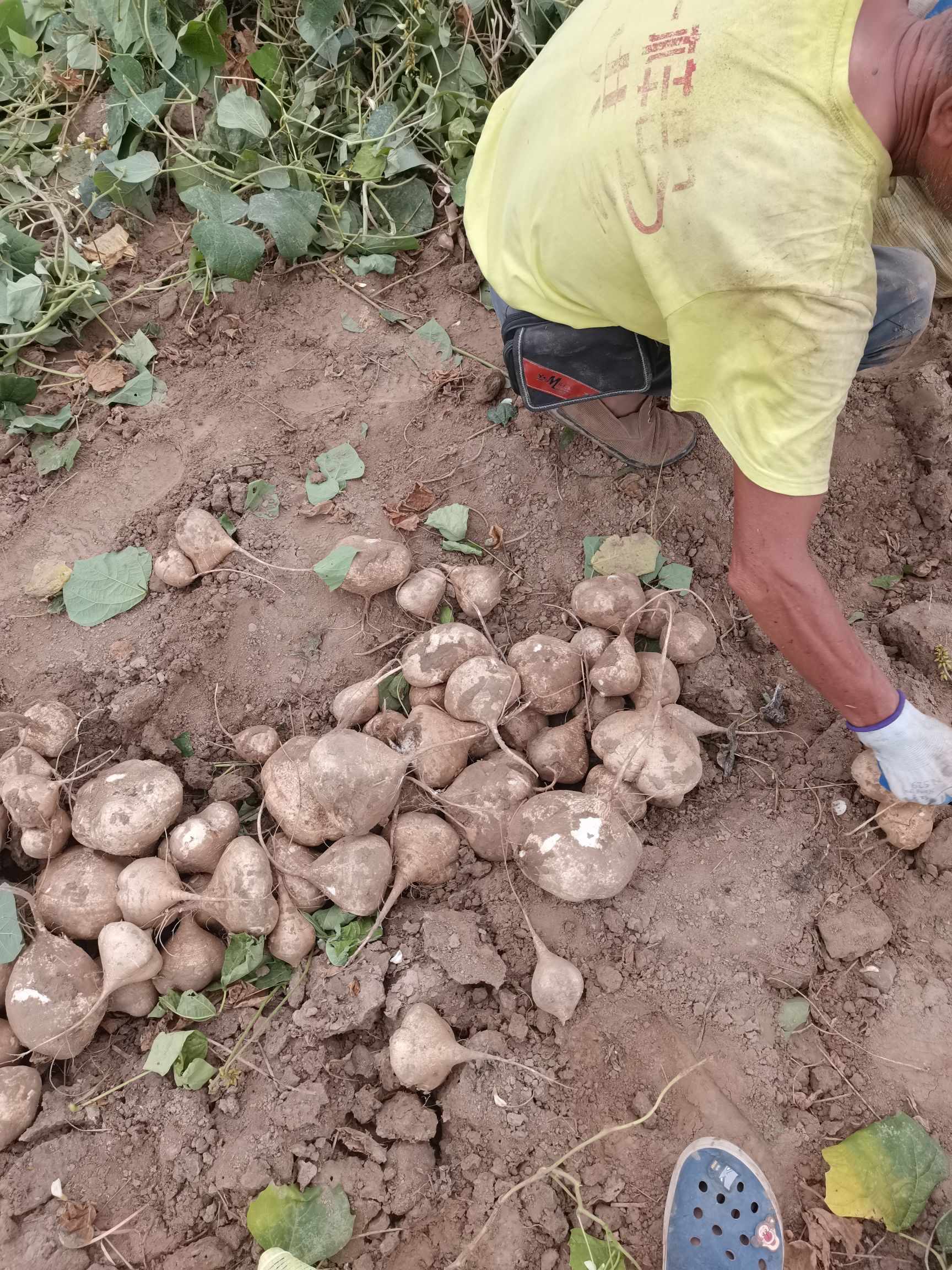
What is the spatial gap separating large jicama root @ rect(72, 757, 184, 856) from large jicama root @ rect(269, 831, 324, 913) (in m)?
0.31

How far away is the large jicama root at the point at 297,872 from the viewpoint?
2182 millimetres

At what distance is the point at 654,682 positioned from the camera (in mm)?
2309

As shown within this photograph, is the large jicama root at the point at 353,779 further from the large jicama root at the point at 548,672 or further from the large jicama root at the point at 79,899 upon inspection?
the large jicama root at the point at 79,899

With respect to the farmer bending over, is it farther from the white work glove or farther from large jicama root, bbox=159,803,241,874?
large jicama root, bbox=159,803,241,874

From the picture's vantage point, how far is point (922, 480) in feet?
8.79

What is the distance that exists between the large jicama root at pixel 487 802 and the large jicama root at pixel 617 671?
341 millimetres

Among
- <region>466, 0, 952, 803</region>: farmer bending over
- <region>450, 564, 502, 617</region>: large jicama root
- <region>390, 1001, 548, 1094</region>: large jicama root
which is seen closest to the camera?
<region>466, 0, 952, 803</region>: farmer bending over

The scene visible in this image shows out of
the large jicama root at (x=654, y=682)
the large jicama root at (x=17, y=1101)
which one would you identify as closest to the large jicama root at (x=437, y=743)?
the large jicama root at (x=654, y=682)

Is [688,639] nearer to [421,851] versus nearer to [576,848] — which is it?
[576,848]

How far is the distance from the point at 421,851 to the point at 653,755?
0.68 metres

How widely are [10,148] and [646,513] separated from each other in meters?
3.03

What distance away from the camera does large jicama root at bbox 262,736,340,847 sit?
86.1 inches

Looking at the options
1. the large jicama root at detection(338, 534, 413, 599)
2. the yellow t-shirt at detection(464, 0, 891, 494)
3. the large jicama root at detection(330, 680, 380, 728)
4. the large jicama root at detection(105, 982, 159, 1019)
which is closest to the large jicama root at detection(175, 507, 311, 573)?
the large jicama root at detection(338, 534, 413, 599)

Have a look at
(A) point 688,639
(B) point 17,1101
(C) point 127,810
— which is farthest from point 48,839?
(A) point 688,639
